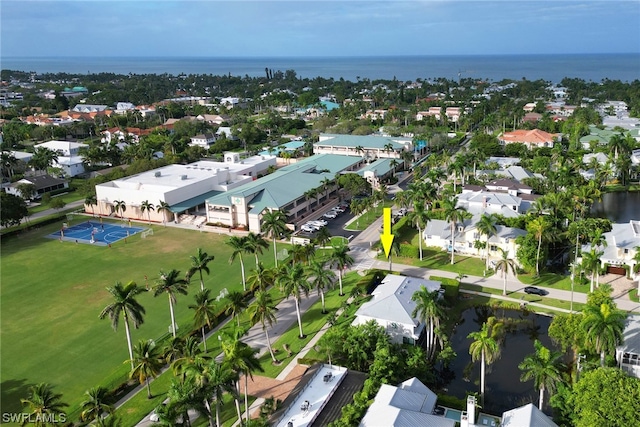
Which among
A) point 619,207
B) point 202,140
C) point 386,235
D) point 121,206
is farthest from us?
point 202,140

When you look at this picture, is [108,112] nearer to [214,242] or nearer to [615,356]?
[214,242]

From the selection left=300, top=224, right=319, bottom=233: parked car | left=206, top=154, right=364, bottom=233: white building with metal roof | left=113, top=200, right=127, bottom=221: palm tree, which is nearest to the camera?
left=300, top=224, right=319, bottom=233: parked car

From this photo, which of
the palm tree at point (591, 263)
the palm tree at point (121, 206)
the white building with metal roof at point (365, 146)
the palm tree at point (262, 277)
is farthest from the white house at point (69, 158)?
the palm tree at point (591, 263)

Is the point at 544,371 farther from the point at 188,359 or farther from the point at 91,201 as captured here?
the point at 91,201

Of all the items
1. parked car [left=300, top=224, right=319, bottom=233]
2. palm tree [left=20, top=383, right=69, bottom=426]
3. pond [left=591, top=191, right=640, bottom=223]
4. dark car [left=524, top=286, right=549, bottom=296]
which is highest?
palm tree [left=20, top=383, right=69, bottom=426]

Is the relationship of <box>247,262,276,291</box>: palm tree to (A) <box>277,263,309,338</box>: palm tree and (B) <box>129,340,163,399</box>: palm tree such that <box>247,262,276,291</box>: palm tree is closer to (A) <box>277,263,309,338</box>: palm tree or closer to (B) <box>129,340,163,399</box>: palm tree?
(A) <box>277,263,309,338</box>: palm tree

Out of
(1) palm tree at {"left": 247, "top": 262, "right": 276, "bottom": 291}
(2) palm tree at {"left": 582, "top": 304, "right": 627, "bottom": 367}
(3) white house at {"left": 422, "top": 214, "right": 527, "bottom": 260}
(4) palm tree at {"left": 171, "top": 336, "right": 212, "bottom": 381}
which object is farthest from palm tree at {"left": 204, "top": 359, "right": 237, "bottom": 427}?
(3) white house at {"left": 422, "top": 214, "right": 527, "bottom": 260}

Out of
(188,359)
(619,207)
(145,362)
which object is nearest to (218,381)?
(188,359)

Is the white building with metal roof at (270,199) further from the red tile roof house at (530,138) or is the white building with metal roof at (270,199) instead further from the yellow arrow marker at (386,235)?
the red tile roof house at (530,138)
